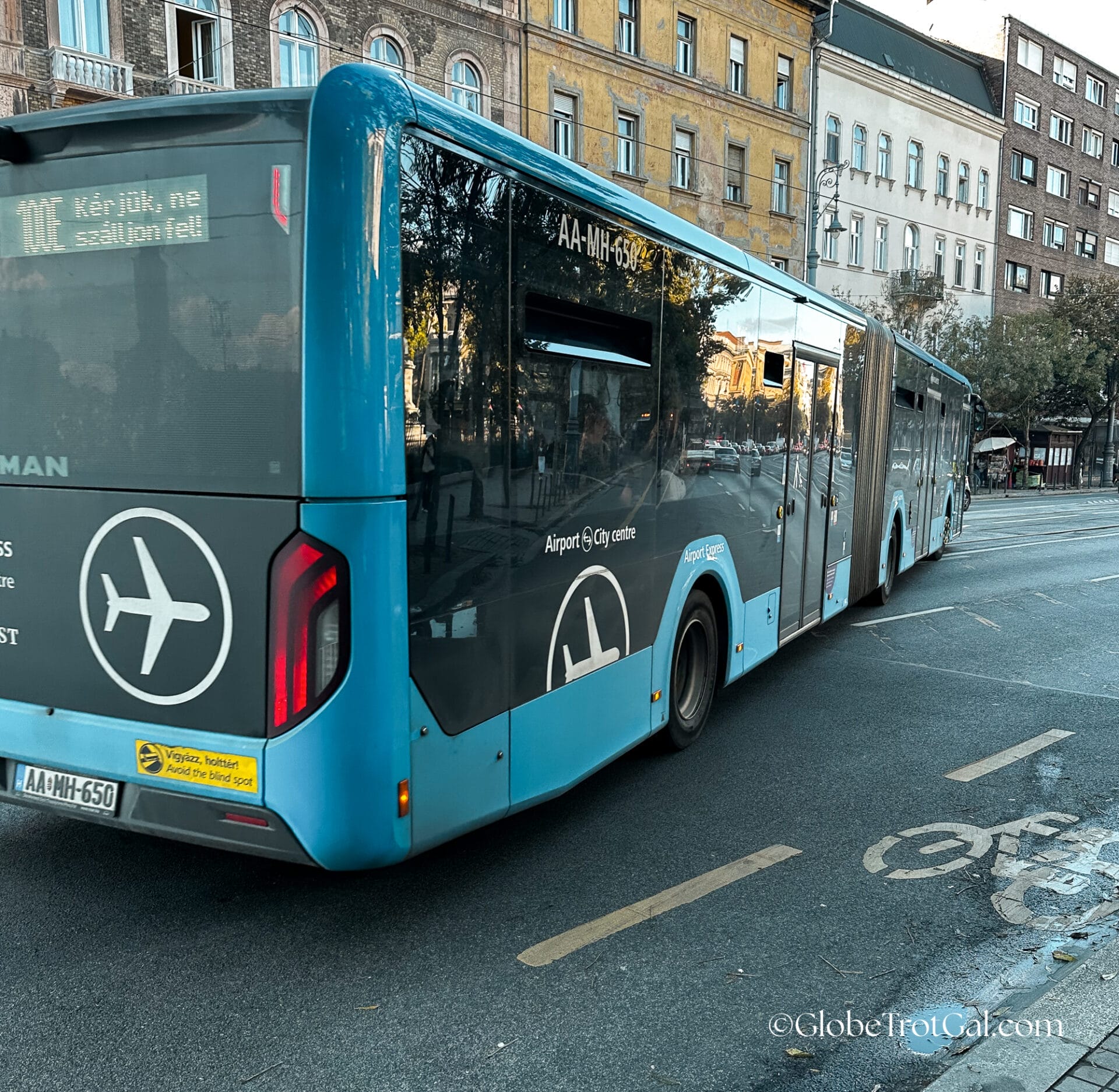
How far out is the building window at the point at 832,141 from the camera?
35.7 meters

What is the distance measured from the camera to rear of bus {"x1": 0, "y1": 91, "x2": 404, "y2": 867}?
3350 millimetres

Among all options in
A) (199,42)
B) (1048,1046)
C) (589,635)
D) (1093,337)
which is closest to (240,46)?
(199,42)

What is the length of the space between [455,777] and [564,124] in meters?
25.8

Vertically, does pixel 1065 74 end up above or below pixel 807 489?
above

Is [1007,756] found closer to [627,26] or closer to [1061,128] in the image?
[627,26]

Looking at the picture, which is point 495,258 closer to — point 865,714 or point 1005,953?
point 1005,953

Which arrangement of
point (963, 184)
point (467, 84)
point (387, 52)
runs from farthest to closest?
point (963, 184) < point (467, 84) < point (387, 52)

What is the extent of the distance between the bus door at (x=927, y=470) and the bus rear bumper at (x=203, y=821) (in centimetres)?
1175

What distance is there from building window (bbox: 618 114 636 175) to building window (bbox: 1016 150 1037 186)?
90.9ft

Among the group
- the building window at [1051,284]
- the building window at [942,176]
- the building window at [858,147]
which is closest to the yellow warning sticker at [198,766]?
the building window at [858,147]

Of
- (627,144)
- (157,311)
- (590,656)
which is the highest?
(627,144)

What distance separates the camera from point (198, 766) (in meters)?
3.60

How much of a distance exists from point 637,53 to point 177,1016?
2958 centimetres

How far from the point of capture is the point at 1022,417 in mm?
43750
